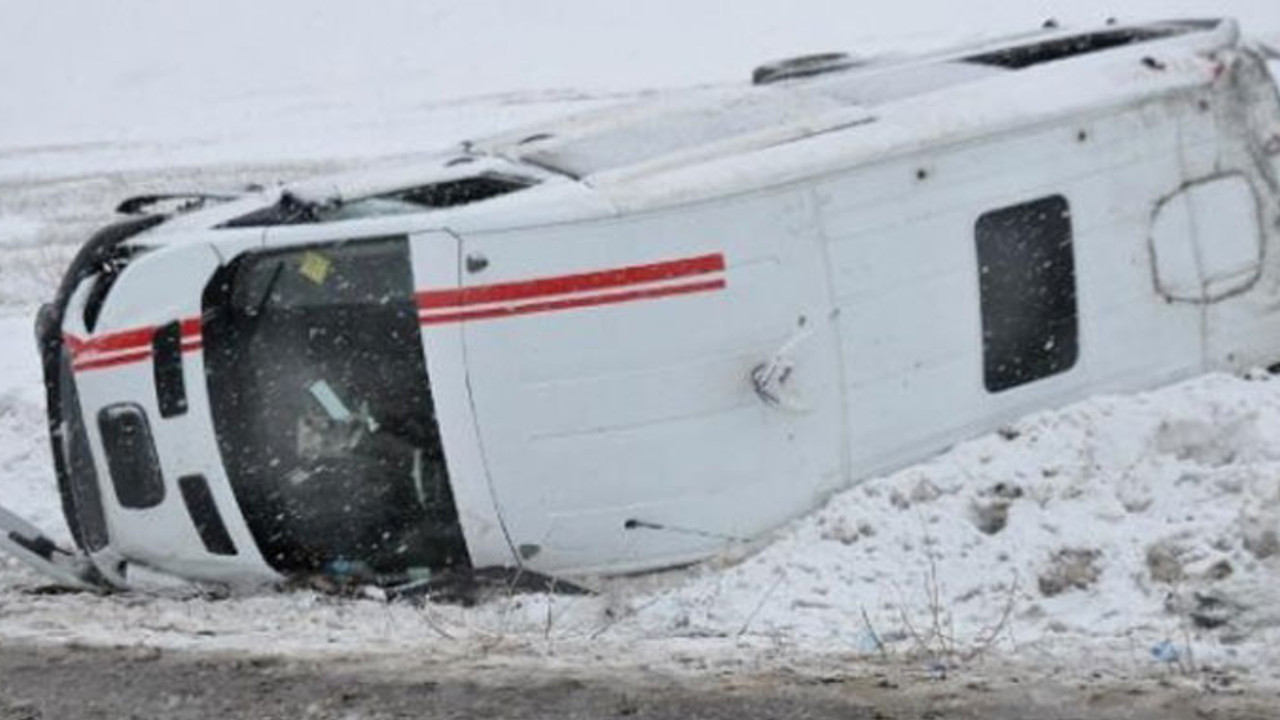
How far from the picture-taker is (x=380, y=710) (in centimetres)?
469

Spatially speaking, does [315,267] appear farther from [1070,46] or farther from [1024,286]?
[1070,46]

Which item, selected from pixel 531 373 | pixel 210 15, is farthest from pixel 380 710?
pixel 210 15

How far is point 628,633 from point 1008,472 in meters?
1.81

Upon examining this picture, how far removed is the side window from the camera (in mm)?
7219

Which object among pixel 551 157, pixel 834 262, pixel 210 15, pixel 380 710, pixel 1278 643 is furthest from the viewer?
pixel 210 15

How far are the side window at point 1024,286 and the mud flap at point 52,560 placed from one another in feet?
12.6

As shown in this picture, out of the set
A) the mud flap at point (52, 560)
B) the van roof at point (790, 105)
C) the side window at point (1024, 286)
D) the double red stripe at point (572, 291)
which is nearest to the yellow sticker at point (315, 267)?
the double red stripe at point (572, 291)

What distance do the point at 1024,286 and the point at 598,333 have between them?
6.16 ft

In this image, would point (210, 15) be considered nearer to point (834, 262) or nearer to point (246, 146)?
point (246, 146)

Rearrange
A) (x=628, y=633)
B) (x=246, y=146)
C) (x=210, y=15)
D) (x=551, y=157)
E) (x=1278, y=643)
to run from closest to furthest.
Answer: (x=1278, y=643) → (x=628, y=633) → (x=551, y=157) → (x=246, y=146) → (x=210, y=15)

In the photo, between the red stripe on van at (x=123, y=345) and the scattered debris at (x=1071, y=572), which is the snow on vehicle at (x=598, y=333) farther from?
the scattered debris at (x=1071, y=572)

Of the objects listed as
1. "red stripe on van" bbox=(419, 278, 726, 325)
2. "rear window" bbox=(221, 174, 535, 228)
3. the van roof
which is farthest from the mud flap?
the van roof

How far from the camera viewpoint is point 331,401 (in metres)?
6.86

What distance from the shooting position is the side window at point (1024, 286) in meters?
7.22
